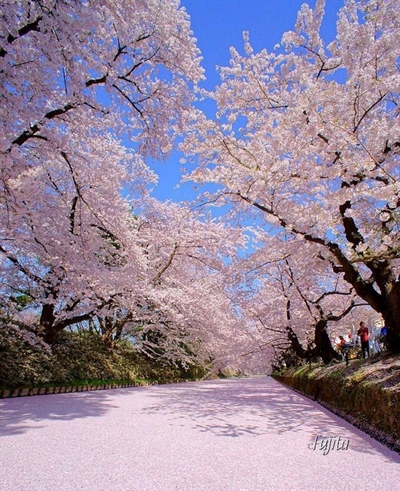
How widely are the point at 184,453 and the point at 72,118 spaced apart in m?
5.74

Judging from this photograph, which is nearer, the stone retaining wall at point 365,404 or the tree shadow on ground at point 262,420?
the stone retaining wall at point 365,404

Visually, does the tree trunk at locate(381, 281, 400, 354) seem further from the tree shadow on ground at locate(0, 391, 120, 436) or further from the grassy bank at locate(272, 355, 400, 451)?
the tree shadow on ground at locate(0, 391, 120, 436)

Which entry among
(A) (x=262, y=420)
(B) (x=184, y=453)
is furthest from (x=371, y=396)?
(B) (x=184, y=453)

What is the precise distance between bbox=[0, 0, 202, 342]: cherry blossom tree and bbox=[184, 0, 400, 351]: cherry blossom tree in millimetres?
1495

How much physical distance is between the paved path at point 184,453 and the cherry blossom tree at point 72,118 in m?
3.40

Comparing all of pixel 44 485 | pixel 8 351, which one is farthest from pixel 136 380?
pixel 44 485

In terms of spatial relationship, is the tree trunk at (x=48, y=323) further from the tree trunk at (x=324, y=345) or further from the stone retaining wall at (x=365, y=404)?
the tree trunk at (x=324, y=345)

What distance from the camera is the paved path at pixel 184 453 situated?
2686mm

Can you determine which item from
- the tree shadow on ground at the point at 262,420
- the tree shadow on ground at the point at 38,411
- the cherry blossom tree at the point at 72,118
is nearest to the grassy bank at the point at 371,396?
the tree shadow on ground at the point at 262,420

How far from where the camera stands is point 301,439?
4164mm

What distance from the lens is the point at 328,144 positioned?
21.6 feet

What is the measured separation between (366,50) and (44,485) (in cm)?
751

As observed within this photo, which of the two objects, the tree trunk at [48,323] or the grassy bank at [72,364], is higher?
the tree trunk at [48,323]

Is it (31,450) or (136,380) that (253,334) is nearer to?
(136,380)
